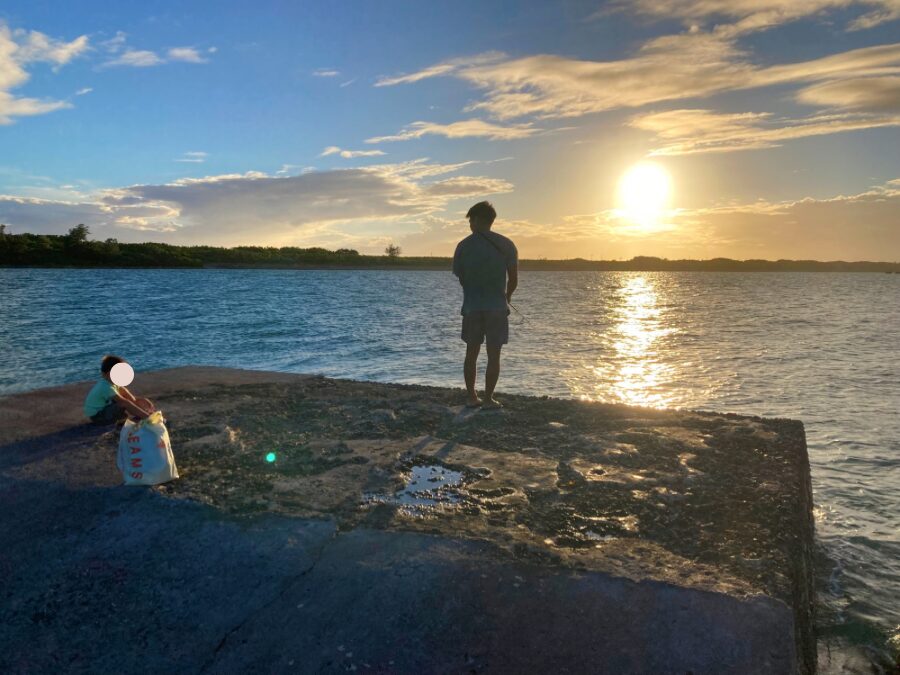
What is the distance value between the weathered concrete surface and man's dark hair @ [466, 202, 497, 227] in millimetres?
2303

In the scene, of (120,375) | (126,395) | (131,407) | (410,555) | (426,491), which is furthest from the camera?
(126,395)

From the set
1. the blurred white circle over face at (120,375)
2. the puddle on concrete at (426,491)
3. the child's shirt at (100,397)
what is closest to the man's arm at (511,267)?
the puddle on concrete at (426,491)

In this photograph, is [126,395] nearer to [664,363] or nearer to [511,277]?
[511,277]

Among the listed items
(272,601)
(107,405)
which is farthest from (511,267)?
(272,601)

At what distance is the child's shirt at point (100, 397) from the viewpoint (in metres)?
5.43

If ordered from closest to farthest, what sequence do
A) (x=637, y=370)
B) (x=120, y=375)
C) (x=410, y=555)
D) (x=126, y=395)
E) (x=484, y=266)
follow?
(x=410, y=555) → (x=120, y=375) → (x=126, y=395) → (x=484, y=266) → (x=637, y=370)

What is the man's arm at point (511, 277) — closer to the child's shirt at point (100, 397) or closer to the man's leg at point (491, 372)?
the man's leg at point (491, 372)

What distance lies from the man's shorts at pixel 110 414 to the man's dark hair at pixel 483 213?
3808 mm

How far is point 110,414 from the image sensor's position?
5.47 m

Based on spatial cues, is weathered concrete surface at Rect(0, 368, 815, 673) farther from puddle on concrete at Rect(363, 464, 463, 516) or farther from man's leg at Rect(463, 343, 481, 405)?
man's leg at Rect(463, 343, 481, 405)

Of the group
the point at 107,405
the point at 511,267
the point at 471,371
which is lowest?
the point at 107,405

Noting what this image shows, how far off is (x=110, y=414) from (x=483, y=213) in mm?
4043

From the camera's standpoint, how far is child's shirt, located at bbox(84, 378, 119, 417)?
17.8ft

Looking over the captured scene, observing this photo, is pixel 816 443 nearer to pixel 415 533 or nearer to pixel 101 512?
pixel 415 533
